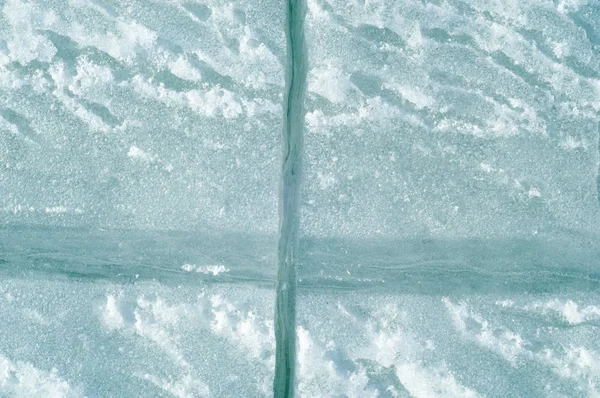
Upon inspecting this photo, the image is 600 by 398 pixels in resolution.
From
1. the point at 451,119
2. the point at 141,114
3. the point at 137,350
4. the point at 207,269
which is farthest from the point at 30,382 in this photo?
the point at 451,119

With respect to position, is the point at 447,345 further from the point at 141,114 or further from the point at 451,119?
the point at 141,114

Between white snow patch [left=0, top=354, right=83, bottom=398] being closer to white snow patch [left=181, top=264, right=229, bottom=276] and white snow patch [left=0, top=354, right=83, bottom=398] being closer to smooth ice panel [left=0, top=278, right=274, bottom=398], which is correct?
smooth ice panel [left=0, top=278, right=274, bottom=398]

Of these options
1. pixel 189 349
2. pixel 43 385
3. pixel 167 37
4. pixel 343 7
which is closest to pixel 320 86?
pixel 343 7

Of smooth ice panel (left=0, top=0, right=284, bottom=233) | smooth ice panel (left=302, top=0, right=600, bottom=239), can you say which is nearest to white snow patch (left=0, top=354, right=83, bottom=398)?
smooth ice panel (left=0, top=0, right=284, bottom=233)

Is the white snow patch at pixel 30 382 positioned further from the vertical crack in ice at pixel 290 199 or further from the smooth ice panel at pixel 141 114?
the vertical crack in ice at pixel 290 199

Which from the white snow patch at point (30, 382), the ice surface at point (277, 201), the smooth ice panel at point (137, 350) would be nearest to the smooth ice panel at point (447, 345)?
the ice surface at point (277, 201)

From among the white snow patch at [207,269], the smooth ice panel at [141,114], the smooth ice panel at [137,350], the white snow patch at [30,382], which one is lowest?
the white snow patch at [30,382]

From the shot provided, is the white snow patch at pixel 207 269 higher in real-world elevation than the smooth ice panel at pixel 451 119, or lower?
lower
